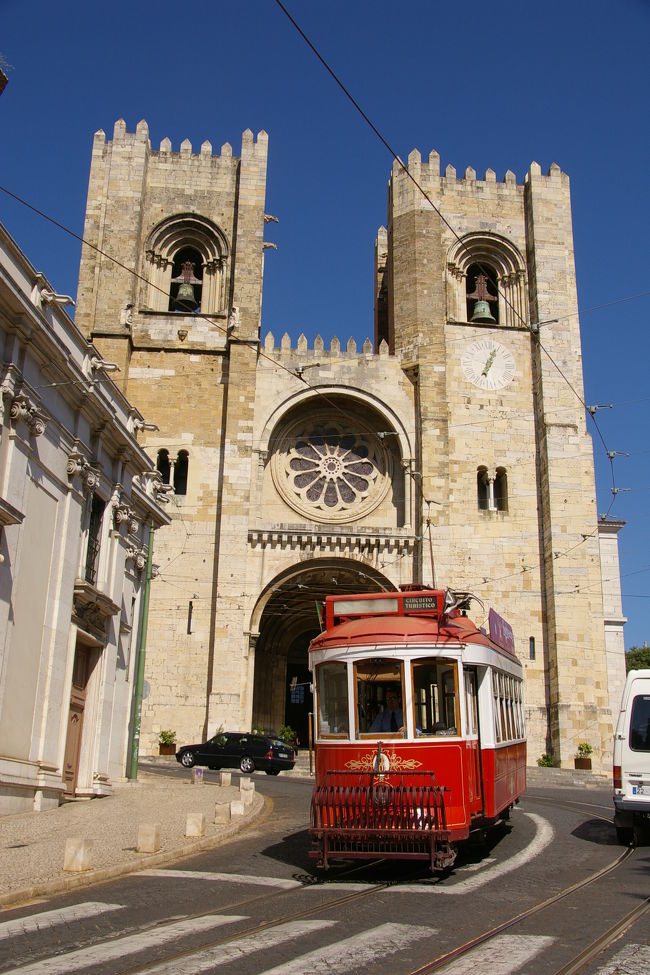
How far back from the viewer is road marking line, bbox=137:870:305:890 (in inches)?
293

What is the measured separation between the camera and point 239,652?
25.5 metres

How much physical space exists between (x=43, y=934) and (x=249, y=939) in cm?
129

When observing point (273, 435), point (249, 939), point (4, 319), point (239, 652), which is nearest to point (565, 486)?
point (273, 435)

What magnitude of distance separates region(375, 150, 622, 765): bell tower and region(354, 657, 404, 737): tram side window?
18.6 meters

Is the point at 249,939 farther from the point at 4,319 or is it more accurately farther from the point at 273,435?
the point at 273,435

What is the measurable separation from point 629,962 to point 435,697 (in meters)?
3.55

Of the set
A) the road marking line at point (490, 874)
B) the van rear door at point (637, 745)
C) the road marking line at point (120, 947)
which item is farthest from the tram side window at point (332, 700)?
the van rear door at point (637, 745)

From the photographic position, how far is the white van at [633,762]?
9.91 meters

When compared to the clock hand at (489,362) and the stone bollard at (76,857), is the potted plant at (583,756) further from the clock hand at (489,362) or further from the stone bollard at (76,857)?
the stone bollard at (76,857)

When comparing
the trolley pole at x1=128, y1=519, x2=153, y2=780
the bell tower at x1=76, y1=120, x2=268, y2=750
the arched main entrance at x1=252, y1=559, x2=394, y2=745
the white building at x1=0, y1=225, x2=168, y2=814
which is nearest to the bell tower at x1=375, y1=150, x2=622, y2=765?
the arched main entrance at x1=252, y1=559, x2=394, y2=745

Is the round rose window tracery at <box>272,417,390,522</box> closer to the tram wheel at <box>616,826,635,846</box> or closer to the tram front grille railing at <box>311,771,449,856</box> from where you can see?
the tram wheel at <box>616,826,635,846</box>

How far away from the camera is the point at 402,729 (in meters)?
8.02

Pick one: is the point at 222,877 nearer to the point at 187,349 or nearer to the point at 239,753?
the point at 239,753

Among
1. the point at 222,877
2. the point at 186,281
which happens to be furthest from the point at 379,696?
the point at 186,281
